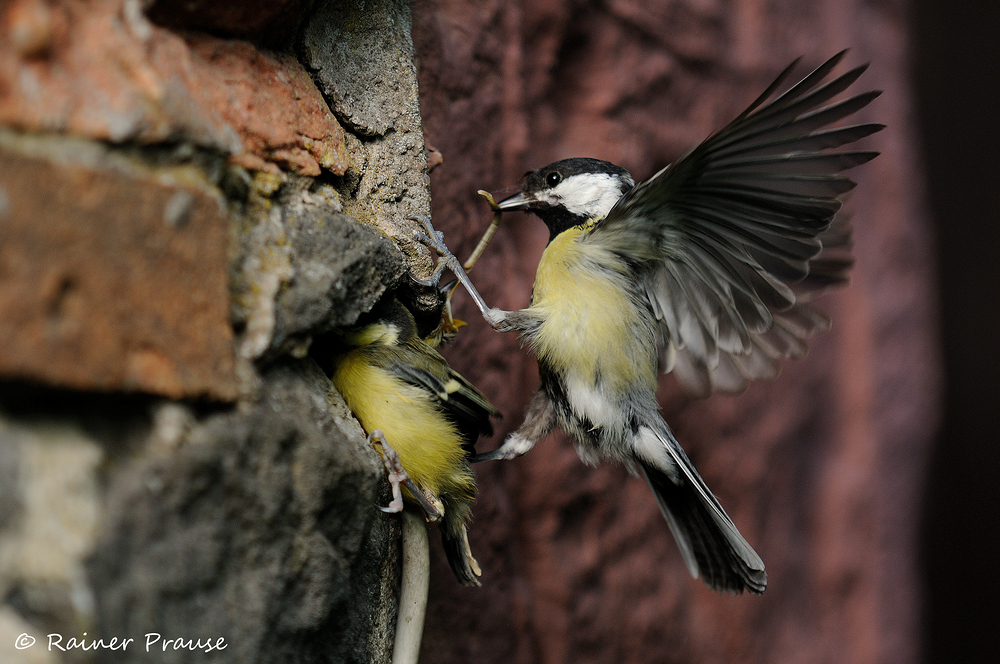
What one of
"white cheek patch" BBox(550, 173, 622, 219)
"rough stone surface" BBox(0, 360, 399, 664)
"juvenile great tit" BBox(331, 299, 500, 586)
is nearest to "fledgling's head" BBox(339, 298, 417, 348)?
"juvenile great tit" BBox(331, 299, 500, 586)

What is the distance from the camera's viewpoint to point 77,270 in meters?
0.60

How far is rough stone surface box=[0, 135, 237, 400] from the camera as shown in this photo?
0.58 metres

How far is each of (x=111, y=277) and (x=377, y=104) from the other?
55 centimetres

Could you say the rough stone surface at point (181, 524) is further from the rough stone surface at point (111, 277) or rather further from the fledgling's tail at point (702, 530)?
the fledgling's tail at point (702, 530)

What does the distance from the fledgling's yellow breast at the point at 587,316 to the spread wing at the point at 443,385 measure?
0.33 metres

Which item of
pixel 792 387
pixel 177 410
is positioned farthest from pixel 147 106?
pixel 792 387

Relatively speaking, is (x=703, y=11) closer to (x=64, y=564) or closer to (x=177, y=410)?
(x=177, y=410)

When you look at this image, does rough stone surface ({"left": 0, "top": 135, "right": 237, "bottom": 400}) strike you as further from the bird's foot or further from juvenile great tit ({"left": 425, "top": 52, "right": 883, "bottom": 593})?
juvenile great tit ({"left": 425, "top": 52, "right": 883, "bottom": 593})

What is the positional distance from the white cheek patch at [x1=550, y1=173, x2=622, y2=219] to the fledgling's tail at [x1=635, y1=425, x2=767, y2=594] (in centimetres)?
49

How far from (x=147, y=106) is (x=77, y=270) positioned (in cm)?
16

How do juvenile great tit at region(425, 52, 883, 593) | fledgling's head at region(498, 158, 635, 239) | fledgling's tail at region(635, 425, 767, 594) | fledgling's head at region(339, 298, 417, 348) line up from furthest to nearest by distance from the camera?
1. fledgling's head at region(498, 158, 635, 239)
2. fledgling's tail at region(635, 425, 767, 594)
3. juvenile great tit at region(425, 52, 883, 593)
4. fledgling's head at region(339, 298, 417, 348)

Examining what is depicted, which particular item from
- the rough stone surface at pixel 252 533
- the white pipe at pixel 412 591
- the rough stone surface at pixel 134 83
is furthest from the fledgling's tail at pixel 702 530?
the rough stone surface at pixel 134 83

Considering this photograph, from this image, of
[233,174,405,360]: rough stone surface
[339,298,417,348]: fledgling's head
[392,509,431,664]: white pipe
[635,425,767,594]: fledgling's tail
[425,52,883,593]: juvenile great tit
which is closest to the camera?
[233,174,405,360]: rough stone surface

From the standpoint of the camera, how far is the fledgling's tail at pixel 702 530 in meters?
1.44
